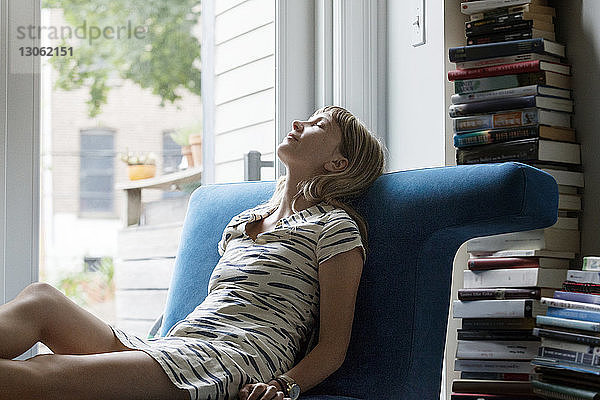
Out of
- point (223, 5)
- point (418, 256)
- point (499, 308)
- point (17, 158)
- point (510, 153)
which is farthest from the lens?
point (223, 5)

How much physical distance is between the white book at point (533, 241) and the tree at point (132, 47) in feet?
3.76

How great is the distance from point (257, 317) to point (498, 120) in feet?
2.91

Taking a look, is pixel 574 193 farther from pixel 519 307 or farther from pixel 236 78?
pixel 236 78

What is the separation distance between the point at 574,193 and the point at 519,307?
399 millimetres

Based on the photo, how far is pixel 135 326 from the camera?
2.72 meters

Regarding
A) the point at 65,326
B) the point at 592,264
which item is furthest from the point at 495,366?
the point at 65,326

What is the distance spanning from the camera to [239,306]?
5.80 feet

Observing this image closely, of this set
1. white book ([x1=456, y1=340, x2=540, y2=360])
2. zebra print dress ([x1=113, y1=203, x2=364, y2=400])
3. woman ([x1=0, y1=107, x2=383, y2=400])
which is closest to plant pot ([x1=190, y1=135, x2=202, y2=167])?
woman ([x1=0, y1=107, x2=383, y2=400])

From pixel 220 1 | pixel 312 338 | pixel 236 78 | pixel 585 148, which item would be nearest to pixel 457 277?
pixel 585 148

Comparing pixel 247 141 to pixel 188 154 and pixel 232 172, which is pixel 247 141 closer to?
pixel 232 172

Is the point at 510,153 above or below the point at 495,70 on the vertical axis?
below

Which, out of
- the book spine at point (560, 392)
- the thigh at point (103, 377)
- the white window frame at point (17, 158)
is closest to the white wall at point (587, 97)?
the book spine at point (560, 392)

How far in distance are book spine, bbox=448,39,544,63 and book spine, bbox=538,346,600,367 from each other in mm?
796

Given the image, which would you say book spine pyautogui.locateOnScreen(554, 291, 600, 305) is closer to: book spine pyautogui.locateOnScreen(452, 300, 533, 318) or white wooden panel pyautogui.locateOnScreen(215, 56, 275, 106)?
book spine pyautogui.locateOnScreen(452, 300, 533, 318)
